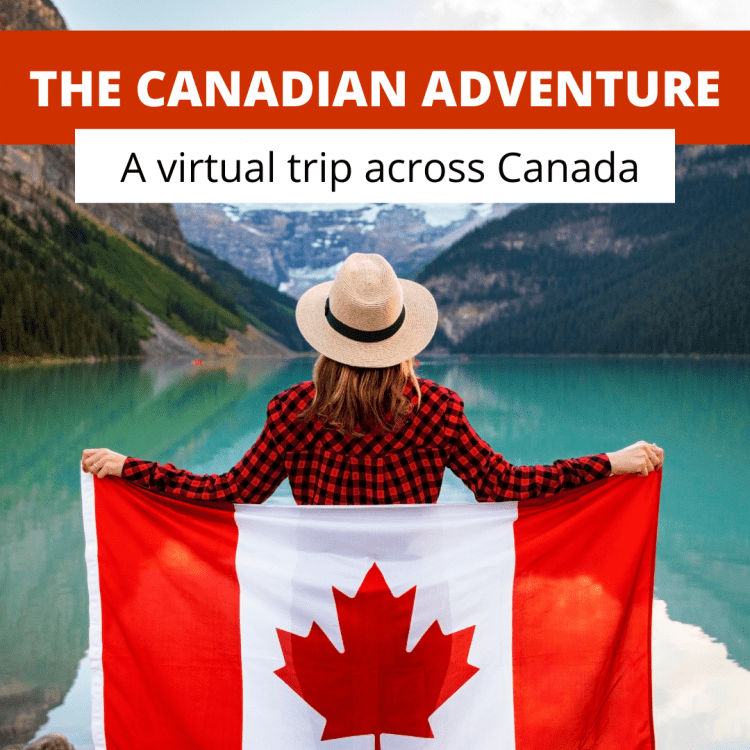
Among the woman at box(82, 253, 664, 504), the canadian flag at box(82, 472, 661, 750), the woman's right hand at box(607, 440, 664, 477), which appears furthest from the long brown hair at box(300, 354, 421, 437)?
the woman's right hand at box(607, 440, 664, 477)

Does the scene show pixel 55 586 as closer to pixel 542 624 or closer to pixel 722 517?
pixel 542 624

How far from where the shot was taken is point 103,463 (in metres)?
3.27

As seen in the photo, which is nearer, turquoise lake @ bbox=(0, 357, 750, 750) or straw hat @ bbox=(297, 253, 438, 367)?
straw hat @ bbox=(297, 253, 438, 367)

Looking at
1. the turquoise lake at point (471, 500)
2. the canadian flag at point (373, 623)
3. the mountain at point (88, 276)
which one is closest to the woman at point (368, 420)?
the canadian flag at point (373, 623)

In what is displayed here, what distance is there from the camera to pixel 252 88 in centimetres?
1934

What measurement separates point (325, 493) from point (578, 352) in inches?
7406

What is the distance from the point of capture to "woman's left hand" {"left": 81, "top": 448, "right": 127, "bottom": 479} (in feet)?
10.7

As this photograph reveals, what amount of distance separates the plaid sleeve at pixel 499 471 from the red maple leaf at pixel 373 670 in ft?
1.71

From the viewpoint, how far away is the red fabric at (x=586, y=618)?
10.7 feet

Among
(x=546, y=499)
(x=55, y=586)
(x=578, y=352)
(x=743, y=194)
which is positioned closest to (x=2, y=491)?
(x=55, y=586)

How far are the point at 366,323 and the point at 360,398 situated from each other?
0.26 metres

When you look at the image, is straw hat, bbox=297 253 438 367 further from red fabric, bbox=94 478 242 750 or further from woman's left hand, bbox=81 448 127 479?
woman's left hand, bbox=81 448 127 479

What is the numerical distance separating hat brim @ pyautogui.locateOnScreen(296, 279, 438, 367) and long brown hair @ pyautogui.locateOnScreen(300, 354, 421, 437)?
5cm

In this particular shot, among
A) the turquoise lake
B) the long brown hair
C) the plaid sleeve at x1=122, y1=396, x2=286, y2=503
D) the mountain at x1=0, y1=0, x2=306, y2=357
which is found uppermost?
the mountain at x1=0, y1=0, x2=306, y2=357
